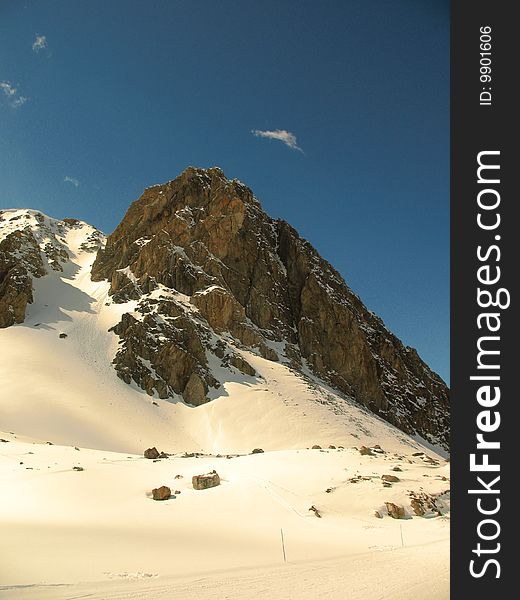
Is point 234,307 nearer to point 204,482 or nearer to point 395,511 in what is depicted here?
point 204,482

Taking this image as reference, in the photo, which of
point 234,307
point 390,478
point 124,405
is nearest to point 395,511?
point 390,478

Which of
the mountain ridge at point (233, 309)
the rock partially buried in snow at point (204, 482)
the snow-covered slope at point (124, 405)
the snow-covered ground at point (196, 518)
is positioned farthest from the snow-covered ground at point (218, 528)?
the mountain ridge at point (233, 309)

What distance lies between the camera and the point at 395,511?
16.2 meters

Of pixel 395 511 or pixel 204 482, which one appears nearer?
pixel 395 511

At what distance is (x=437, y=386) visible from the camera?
331 ft

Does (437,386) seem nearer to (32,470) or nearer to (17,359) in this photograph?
(17,359)

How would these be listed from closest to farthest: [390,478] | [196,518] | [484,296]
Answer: [484,296] < [196,518] < [390,478]

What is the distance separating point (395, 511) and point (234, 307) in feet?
191

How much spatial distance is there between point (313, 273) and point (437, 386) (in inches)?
1436

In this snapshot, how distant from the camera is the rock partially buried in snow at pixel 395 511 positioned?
16.2 meters

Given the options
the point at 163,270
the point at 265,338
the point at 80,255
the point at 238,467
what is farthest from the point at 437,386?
the point at 238,467

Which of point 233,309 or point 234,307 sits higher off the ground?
point 234,307

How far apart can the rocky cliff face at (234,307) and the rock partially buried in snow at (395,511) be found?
4149 centimetres

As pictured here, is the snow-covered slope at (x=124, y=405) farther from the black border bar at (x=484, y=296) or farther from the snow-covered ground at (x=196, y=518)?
the black border bar at (x=484, y=296)
